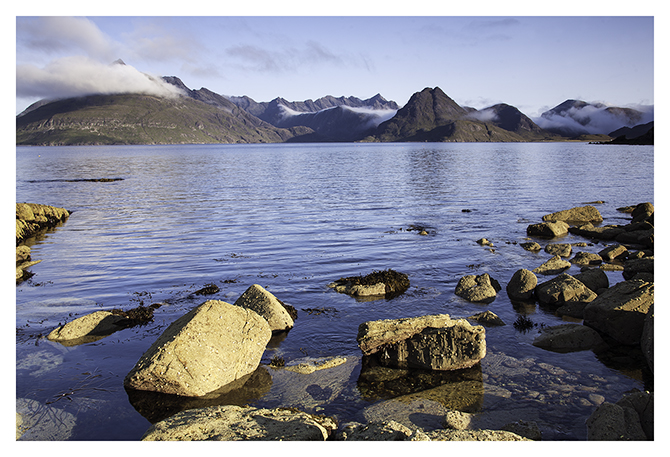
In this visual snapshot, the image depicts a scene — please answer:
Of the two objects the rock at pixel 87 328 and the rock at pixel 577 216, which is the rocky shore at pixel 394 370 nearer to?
the rock at pixel 87 328

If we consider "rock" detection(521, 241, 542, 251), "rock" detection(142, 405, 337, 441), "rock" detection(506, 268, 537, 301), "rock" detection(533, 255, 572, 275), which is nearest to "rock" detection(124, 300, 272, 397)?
"rock" detection(142, 405, 337, 441)

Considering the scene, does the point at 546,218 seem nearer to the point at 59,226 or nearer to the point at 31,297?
the point at 31,297

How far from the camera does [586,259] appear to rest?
68.8 ft

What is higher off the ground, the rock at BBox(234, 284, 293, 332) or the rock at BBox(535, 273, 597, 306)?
the rock at BBox(234, 284, 293, 332)

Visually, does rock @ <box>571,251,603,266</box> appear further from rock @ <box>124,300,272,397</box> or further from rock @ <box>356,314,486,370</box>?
rock @ <box>124,300,272,397</box>

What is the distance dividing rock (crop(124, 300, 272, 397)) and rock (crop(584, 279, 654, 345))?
34.1 ft

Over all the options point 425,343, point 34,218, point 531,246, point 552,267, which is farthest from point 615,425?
point 34,218

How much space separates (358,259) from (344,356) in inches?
418

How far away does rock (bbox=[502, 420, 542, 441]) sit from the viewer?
8379mm

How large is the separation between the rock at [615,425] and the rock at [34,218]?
32.9m

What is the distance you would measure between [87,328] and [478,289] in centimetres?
1393

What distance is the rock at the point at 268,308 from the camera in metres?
13.6

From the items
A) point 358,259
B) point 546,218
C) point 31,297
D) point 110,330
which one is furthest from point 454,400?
point 546,218

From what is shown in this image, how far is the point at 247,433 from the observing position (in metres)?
7.77
